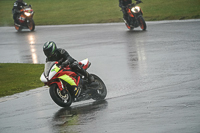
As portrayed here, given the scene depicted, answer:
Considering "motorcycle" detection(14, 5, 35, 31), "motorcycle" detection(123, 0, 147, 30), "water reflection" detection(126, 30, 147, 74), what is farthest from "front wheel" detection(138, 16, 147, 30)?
"motorcycle" detection(14, 5, 35, 31)

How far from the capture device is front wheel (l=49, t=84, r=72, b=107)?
10.0 meters

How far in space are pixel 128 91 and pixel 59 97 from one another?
1872 millimetres

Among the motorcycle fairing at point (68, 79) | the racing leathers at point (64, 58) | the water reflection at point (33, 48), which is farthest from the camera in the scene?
the water reflection at point (33, 48)

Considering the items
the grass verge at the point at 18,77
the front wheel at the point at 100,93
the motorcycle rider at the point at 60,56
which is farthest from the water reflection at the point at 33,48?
the motorcycle rider at the point at 60,56

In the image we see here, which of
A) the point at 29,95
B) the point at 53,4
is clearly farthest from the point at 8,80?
the point at 53,4

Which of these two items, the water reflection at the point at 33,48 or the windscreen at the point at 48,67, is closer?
the windscreen at the point at 48,67

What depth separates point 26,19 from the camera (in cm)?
3078

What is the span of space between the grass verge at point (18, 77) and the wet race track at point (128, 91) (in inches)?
27.2

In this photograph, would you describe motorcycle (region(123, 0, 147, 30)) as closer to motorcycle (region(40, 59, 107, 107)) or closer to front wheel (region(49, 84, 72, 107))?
motorcycle (region(40, 59, 107, 107))

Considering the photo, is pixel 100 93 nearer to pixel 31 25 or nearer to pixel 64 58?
pixel 64 58

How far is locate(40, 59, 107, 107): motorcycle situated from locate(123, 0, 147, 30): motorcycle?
13.9 metres

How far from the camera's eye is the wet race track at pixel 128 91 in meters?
8.27

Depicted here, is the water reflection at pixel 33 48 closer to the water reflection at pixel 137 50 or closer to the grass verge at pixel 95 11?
the water reflection at pixel 137 50

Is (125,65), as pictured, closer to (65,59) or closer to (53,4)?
(65,59)
